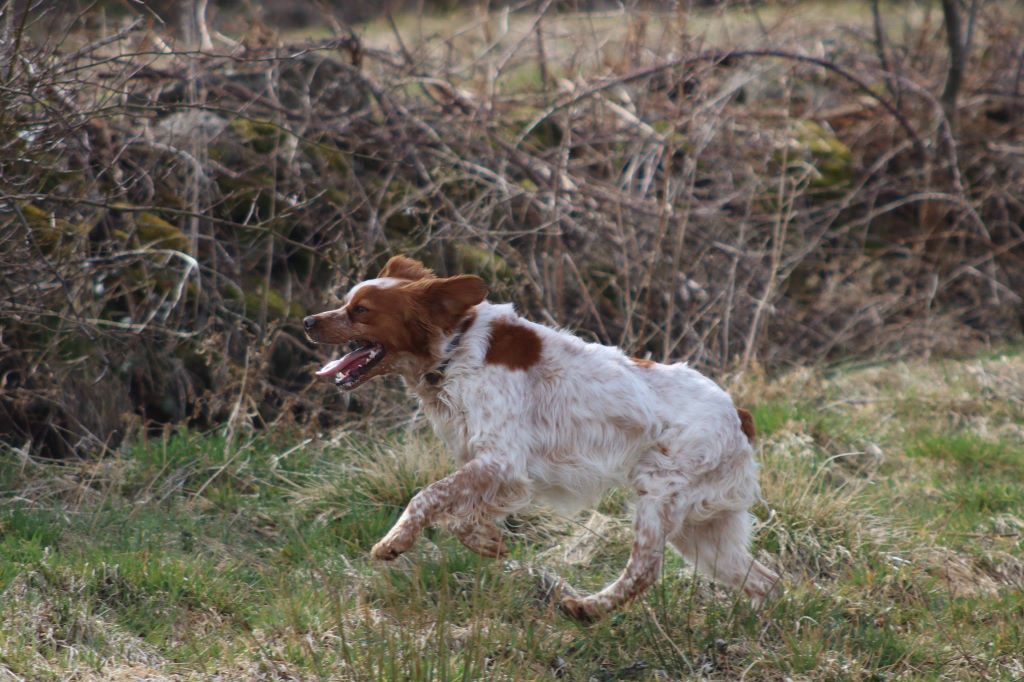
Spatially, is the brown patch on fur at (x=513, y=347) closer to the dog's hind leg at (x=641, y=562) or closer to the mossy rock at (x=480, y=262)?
the dog's hind leg at (x=641, y=562)

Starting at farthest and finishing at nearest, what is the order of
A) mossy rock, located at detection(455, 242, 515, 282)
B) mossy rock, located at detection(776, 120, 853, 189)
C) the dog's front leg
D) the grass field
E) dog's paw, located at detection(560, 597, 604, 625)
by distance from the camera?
mossy rock, located at detection(776, 120, 853, 189), mossy rock, located at detection(455, 242, 515, 282), dog's paw, located at detection(560, 597, 604, 625), the dog's front leg, the grass field

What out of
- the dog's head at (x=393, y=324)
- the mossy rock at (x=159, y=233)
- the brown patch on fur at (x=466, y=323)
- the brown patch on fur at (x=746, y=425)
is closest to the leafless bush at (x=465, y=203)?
the mossy rock at (x=159, y=233)

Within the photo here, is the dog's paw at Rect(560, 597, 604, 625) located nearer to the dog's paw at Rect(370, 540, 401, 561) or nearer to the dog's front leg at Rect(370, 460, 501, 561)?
the dog's front leg at Rect(370, 460, 501, 561)

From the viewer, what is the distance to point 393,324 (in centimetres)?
419

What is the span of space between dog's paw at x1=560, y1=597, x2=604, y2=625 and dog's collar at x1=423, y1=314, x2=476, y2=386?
902 mm

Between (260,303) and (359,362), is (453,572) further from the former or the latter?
(260,303)

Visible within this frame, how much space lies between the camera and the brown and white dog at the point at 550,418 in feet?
13.6

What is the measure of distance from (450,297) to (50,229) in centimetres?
265

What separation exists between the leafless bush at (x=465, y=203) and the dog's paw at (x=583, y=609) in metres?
2.20

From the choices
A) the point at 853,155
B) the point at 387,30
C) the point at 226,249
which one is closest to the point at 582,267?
the point at 226,249

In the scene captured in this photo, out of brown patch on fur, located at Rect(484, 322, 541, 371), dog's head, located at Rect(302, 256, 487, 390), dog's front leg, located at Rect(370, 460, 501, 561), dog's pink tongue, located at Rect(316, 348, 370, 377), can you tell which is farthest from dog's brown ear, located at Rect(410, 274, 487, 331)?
dog's front leg, located at Rect(370, 460, 501, 561)

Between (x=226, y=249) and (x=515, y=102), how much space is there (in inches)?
99.2

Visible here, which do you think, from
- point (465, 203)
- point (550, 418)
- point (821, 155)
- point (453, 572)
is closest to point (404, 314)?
point (550, 418)

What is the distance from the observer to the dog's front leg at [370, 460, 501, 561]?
3842 mm
